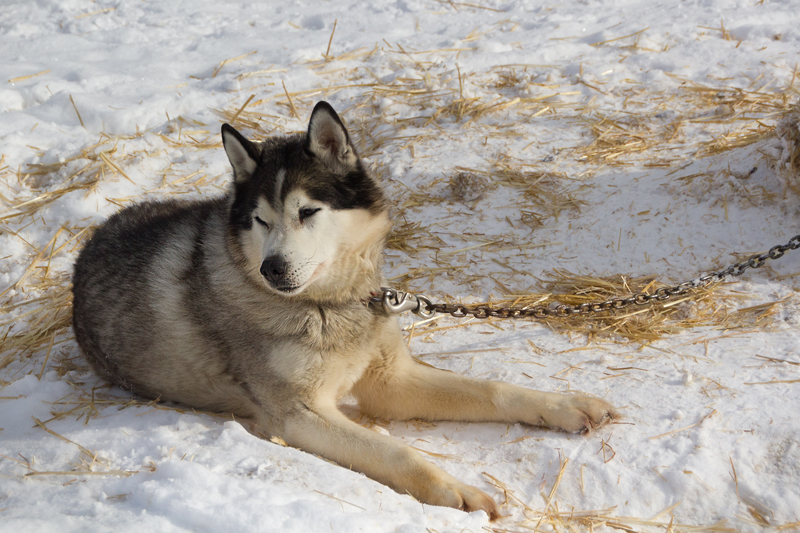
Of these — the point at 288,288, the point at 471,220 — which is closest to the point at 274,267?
the point at 288,288

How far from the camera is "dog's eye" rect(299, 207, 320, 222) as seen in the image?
111 inches

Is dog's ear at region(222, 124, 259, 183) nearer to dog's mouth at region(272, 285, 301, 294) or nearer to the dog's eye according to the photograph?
the dog's eye

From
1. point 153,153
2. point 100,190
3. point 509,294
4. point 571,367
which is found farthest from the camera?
point 153,153

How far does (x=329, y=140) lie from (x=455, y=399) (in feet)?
5.10

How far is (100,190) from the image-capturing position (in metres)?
5.28

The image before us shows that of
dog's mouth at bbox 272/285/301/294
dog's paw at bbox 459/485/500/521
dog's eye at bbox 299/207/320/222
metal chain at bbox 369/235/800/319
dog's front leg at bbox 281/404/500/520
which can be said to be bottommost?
dog's paw at bbox 459/485/500/521

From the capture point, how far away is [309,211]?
2834mm

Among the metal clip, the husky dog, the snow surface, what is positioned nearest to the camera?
the snow surface

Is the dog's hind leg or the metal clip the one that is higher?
the metal clip

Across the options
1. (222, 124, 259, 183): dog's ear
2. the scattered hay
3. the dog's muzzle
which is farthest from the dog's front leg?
the scattered hay

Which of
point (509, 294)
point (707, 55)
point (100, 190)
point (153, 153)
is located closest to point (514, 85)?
point (707, 55)

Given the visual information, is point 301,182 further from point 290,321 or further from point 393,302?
point 393,302

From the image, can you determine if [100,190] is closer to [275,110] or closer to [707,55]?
[275,110]

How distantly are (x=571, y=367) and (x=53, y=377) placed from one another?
10.4 feet
